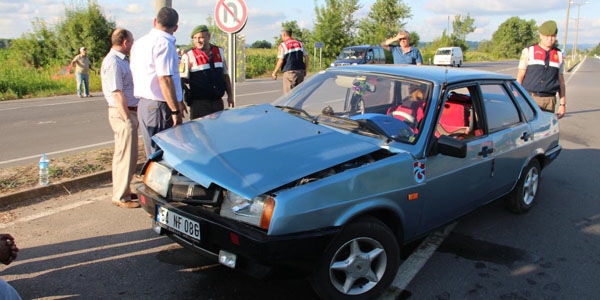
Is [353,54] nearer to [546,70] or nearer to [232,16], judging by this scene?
[232,16]

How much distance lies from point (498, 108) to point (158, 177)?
314 cm

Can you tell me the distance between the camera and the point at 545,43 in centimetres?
621

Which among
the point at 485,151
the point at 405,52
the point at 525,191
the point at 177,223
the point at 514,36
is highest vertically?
the point at 514,36

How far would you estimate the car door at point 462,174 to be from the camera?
11.1 feet

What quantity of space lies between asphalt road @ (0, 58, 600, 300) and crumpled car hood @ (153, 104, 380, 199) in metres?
0.63

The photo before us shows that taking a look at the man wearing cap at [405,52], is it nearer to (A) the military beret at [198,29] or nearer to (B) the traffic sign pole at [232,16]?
(B) the traffic sign pole at [232,16]

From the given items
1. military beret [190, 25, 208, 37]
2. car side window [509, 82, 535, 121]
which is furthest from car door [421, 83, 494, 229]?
military beret [190, 25, 208, 37]

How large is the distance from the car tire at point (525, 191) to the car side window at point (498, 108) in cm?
62

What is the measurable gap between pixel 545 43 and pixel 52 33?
1356 inches

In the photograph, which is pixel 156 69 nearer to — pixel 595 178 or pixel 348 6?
pixel 595 178

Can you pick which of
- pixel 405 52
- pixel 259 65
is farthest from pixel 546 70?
pixel 259 65

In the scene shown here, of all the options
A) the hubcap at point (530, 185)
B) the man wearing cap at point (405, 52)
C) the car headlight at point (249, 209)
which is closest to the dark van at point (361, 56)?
the man wearing cap at point (405, 52)

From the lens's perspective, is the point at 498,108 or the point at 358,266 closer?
the point at 358,266

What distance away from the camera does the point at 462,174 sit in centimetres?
363
